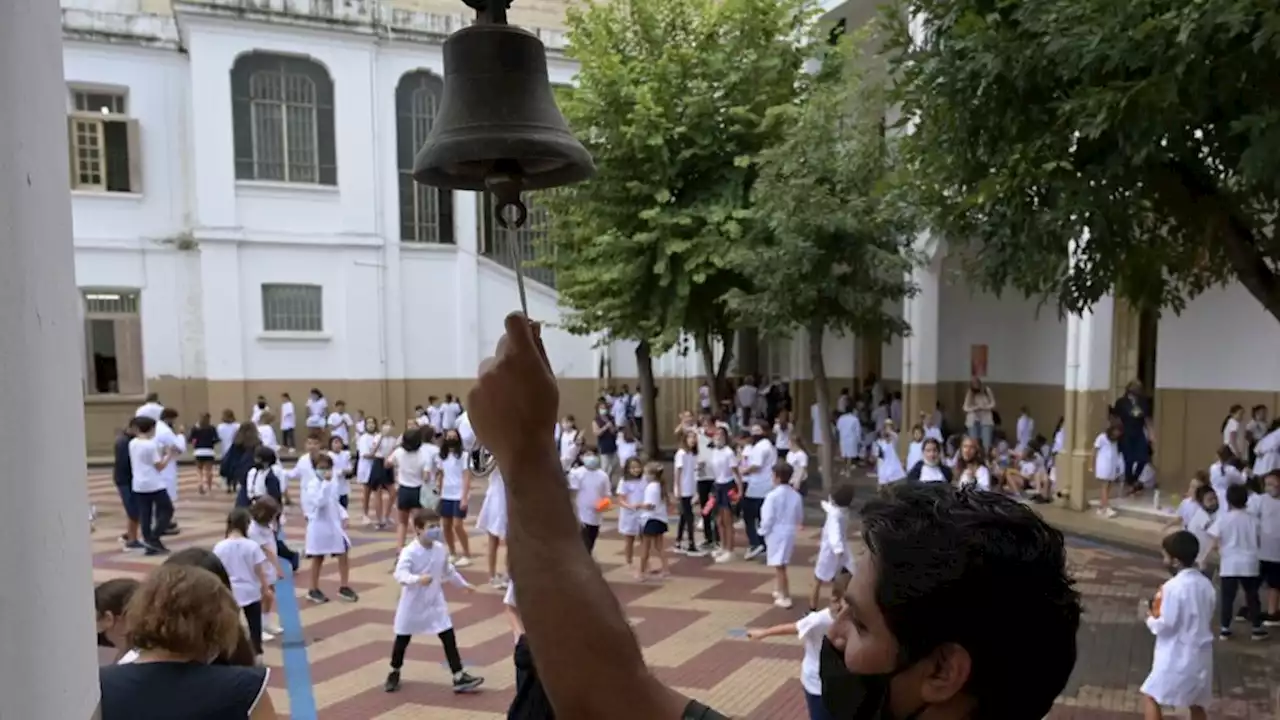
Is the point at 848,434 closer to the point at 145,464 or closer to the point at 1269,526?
the point at 1269,526

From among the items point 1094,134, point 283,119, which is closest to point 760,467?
point 1094,134

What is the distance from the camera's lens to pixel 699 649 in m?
8.55

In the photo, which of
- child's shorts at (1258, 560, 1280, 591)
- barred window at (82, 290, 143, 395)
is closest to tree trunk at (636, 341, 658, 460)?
child's shorts at (1258, 560, 1280, 591)

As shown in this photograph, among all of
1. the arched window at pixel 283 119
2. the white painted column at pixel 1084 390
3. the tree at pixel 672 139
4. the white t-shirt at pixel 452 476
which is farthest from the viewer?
the arched window at pixel 283 119

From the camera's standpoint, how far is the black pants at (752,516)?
39.5 ft

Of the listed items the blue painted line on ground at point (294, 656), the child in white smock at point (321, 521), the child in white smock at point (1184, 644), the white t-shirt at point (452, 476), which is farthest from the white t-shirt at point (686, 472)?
the child in white smock at point (1184, 644)

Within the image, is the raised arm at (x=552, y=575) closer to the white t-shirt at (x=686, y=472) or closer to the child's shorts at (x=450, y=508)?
the child's shorts at (x=450, y=508)

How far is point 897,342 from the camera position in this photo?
22.5 m

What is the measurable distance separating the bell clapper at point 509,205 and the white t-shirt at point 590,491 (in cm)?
822

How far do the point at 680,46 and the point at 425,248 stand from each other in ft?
35.4

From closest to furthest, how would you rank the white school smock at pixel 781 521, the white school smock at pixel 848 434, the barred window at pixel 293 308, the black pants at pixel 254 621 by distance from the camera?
1. the black pants at pixel 254 621
2. the white school smock at pixel 781 521
3. the white school smock at pixel 848 434
4. the barred window at pixel 293 308

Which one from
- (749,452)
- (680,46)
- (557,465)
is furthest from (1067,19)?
(680,46)

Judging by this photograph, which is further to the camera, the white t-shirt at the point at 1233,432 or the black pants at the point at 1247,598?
the white t-shirt at the point at 1233,432

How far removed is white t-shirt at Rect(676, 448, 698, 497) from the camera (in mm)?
12336
